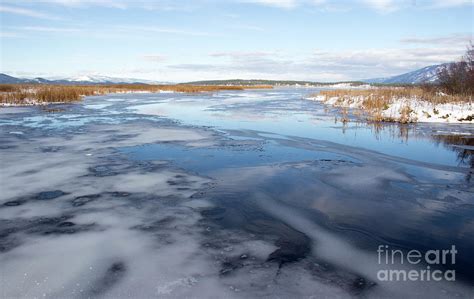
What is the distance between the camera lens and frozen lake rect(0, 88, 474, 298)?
3.41m

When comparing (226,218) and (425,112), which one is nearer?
(226,218)

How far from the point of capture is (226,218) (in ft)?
16.4

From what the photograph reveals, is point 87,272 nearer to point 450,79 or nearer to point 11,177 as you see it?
point 11,177

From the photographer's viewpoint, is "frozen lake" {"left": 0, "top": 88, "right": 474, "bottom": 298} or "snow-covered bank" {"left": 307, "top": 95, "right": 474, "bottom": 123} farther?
"snow-covered bank" {"left": 307, "top": 95, "right": 474, "bottom": 123}

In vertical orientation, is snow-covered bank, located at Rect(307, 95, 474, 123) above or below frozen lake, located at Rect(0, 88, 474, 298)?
above

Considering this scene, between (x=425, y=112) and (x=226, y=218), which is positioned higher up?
(x=425, y=112)

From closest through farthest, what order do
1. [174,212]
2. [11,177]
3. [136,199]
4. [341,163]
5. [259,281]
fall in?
1. [259,281]
2. [174,212]
3. [136,199]
4. [11,177]
5. [341,163]

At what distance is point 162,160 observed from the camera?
8.38 meters

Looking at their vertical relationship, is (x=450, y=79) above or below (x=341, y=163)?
above

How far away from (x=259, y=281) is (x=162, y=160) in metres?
5.42

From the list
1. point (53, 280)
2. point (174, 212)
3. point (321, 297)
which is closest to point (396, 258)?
point (321, 297)

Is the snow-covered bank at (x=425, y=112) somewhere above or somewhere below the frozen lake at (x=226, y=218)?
above

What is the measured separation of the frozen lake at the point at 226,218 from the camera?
3.41 metres

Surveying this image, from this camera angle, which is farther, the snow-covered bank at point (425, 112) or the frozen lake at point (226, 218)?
the snow-covered bank at point (425, 112)
